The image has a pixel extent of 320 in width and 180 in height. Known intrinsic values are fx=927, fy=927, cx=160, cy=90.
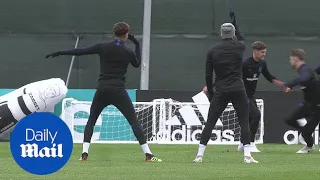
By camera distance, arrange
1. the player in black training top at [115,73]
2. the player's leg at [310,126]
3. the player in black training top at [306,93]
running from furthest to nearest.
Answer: the player's leg at [310,126] → the player in black training top at [306,93] → the player in black training top at [115,73]

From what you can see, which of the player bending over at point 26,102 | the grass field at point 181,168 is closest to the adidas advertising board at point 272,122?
the player bending over at point 26,102

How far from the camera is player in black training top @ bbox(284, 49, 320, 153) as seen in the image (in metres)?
14.4

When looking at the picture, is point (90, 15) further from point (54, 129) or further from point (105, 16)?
point (54, 129)

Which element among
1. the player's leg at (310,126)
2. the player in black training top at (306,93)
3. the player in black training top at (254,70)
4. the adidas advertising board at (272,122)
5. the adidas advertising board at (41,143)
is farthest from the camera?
the adidas advertising board at (272,122)

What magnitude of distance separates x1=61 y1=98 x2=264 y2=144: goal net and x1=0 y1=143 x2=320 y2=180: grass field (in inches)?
236

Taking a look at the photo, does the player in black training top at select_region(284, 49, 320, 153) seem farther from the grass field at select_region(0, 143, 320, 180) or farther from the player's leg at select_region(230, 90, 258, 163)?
the player's leg at select_region(230, 90, 258, 163)

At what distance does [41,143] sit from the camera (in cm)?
960

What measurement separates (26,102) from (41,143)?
1375 centimetres

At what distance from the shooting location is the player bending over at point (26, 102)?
902 inches

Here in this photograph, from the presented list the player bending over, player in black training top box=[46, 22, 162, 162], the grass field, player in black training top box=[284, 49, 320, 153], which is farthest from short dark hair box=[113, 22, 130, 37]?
the player bending over

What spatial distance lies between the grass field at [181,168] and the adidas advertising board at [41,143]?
1016 millimetres

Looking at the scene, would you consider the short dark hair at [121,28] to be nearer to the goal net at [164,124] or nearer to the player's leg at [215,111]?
the player's leg at [215,111]

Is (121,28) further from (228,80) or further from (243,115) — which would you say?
(243,115)

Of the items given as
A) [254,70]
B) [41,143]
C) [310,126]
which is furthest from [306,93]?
[41,143]
